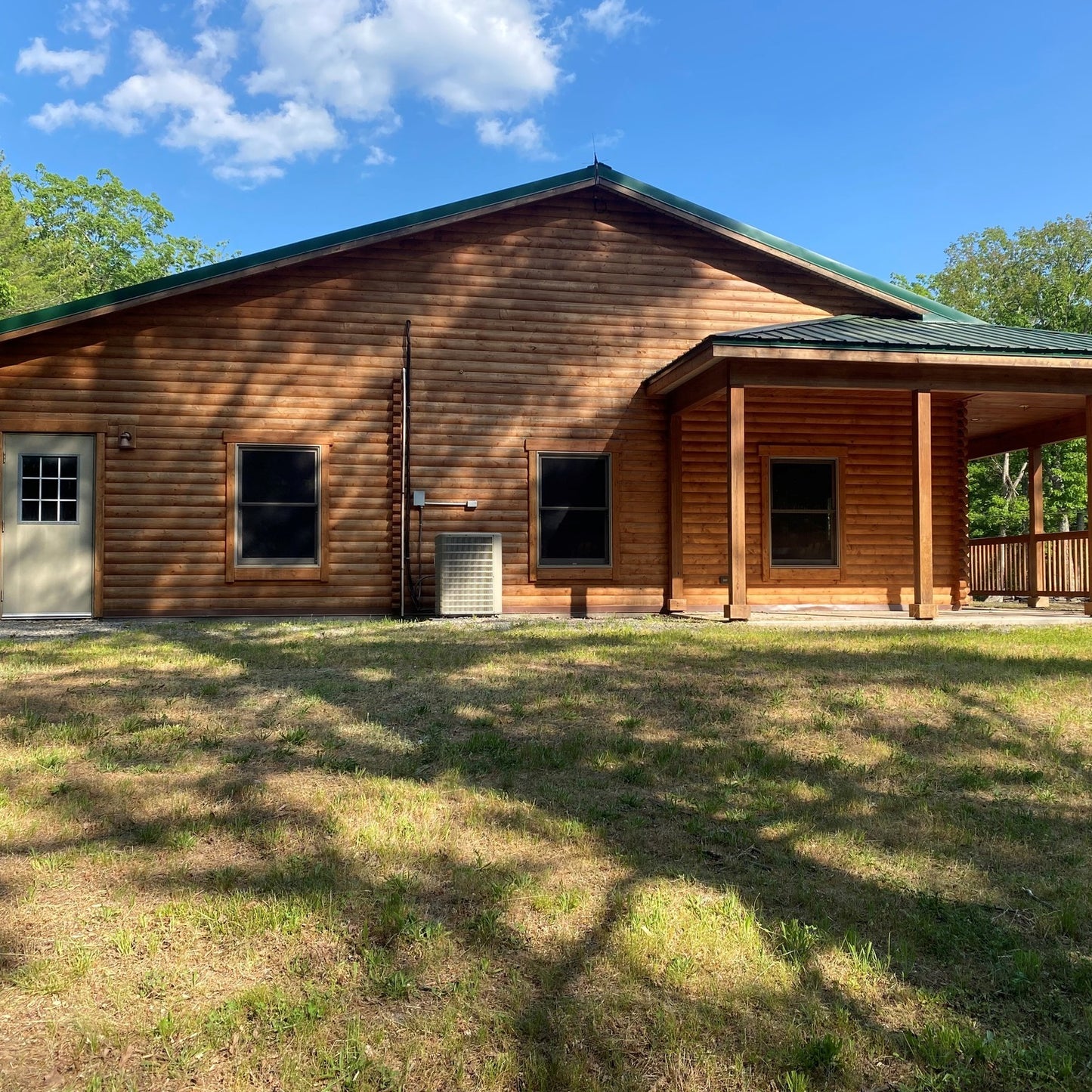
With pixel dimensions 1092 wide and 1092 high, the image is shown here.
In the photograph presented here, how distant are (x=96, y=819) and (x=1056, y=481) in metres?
36.0

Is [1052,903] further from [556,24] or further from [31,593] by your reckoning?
[556,24]

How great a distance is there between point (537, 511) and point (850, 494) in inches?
172

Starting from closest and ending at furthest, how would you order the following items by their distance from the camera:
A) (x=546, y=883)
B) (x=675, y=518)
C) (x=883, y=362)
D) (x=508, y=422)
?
(x=546, y=883) → (x=883, y=362) → (x=508, y=422) → (x=675, y=518)

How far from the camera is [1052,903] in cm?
311

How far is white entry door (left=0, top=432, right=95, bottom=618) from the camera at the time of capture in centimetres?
1046

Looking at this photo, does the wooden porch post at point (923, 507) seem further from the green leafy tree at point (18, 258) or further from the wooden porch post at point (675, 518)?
the green leafy tree at point (18, 258)

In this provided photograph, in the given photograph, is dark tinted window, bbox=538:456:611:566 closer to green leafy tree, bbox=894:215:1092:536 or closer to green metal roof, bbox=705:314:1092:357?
green metal roof, bbox=705:314:1092:357

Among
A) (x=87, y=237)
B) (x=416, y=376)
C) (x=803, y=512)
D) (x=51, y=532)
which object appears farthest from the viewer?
(x=87, y=237)

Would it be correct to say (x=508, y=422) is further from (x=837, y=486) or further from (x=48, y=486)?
(x=48, y=486)

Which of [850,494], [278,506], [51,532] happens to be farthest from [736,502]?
[51,532]

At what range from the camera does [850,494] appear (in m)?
12.1

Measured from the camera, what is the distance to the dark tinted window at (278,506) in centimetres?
1087

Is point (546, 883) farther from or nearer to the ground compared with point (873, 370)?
nearer to the ground

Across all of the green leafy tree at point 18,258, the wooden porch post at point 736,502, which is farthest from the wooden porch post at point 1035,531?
the green leafy tree at point 18,258
